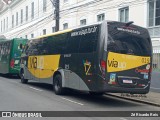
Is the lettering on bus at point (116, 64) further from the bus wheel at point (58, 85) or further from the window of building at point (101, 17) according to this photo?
the window of building at point (101, 17)

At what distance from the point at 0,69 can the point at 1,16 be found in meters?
30.1

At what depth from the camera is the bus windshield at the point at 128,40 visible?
12.2 m

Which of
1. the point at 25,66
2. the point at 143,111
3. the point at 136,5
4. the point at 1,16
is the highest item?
the point at 1,16

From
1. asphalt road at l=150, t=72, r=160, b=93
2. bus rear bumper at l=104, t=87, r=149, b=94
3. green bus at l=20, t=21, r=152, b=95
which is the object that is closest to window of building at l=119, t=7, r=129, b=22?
asphalt road at l=150, t=72, r=160, b=93

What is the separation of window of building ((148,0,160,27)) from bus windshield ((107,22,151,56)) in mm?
5684

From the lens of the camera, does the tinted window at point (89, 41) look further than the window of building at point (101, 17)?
No

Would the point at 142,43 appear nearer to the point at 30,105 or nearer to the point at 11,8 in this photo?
the point at 30,105

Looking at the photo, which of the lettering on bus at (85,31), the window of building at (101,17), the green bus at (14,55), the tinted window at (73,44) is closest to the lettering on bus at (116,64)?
the lettering on bus at (85,31)

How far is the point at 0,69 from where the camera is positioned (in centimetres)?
2741

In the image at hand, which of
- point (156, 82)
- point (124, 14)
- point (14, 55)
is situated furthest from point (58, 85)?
point (14, 55)

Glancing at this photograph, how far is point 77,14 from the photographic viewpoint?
27031mm

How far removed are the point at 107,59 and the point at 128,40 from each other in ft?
4.09

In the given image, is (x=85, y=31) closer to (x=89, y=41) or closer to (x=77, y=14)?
(x=89, y=41)

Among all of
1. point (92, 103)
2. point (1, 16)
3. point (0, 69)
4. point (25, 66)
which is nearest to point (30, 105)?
point (92, 103)
